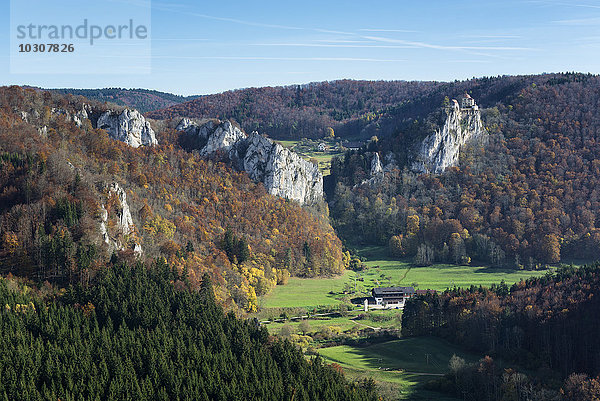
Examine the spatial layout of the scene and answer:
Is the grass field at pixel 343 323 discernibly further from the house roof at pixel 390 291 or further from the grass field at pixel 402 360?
the grass field at pixel 402 360

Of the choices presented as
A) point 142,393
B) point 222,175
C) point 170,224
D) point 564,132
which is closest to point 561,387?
→ point 142,393

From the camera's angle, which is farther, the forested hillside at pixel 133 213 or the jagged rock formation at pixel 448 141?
the jagged rock formation at pixel 448 141

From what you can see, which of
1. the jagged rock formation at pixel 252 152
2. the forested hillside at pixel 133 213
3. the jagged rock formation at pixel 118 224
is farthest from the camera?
the jagged rock formation at pixel 252 152

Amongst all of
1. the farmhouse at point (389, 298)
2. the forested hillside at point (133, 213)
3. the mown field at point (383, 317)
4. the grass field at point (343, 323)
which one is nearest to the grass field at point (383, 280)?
the mown field at point (383, 317)

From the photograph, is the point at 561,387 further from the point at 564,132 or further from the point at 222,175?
the point at 564,132

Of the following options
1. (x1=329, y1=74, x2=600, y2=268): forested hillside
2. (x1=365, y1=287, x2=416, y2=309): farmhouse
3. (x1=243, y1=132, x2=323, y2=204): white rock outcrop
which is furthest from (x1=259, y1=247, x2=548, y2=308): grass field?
(x1=243, y1=132, x2=323, y2=204): white rock outcrop

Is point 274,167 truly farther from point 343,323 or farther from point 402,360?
point 402,360

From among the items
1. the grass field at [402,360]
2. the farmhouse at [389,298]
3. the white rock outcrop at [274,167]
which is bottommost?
the grass field at [402,360]
